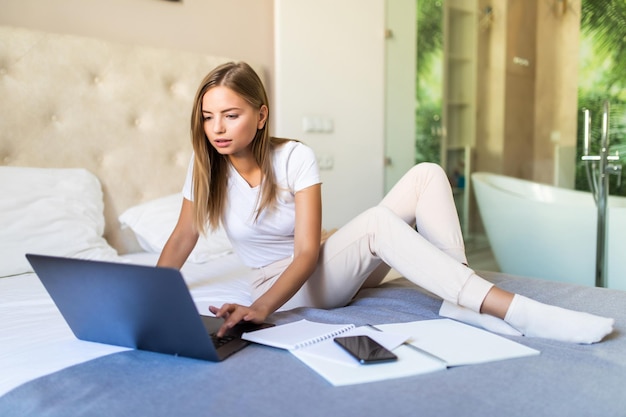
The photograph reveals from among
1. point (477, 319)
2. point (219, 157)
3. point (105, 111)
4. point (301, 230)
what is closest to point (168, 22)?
point (105, 111)

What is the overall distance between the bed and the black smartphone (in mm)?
66

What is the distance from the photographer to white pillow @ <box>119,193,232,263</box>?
2.08 meters

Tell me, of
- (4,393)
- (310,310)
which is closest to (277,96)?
(310,310)

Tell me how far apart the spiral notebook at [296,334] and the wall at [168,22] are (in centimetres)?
152

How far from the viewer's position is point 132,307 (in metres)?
0.98

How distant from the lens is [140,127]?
2256mm

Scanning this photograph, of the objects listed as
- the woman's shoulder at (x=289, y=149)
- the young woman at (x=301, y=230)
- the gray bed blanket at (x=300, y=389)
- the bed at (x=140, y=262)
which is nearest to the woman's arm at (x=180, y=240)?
the young woman at (x=301, y=230)

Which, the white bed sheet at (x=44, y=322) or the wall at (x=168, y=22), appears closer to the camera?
the white bed sheet at (x=44, y=322)

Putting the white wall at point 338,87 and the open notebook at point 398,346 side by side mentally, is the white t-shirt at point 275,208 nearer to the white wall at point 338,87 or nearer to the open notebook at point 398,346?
the open notebook at point 398,346

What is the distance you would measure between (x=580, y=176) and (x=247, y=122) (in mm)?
1719

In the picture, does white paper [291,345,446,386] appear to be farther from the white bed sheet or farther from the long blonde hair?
the long blonde hair

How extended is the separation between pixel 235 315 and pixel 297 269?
Result: 235mm

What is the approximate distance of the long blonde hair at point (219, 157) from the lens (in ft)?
4.65

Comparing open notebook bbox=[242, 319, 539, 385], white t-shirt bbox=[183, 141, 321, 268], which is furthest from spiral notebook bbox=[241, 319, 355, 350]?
white t-shirt bbox=[183, 141, 321, 268]
